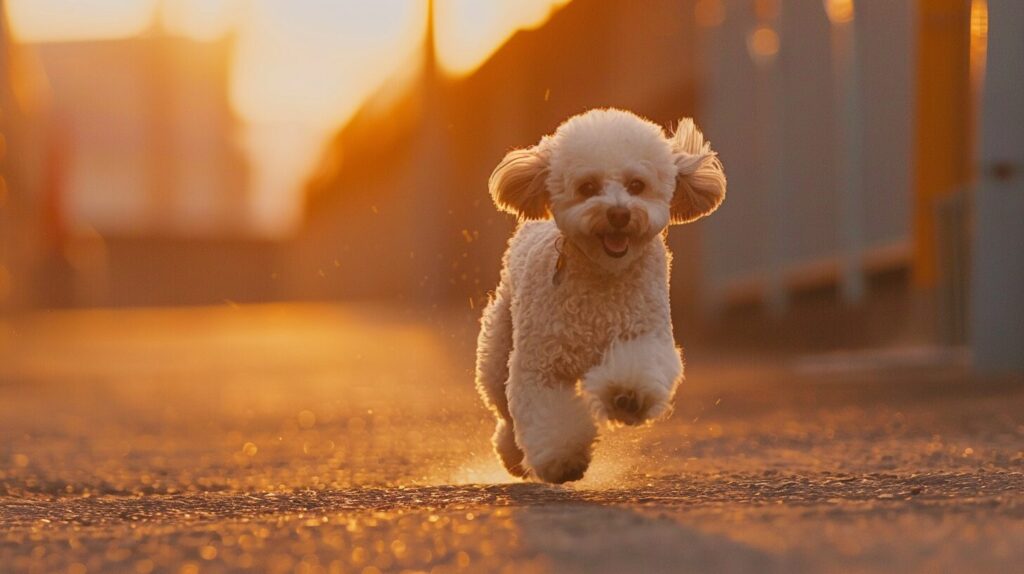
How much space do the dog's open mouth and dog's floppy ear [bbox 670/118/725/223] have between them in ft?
1.07

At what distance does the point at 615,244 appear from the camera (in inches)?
166

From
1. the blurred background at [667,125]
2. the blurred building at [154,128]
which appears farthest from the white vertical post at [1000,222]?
the blurred building at [154,128]

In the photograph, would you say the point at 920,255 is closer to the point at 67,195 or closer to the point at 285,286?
the point at 67,195

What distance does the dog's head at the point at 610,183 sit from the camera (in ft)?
13.7

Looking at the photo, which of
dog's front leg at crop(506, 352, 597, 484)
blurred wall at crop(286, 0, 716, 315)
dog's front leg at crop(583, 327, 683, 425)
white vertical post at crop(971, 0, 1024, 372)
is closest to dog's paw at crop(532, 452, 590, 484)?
dog's front leg at crop(506, 352, 597, 484)

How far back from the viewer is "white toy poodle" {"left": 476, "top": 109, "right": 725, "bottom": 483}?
4.14m

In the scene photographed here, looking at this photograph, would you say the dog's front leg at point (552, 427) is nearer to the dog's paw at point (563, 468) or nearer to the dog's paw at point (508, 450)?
the dog's paw at point (563, 468)

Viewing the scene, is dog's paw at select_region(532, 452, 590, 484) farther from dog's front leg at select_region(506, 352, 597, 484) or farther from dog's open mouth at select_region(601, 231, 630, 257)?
dog's open mouth at select_region(601, 231, 630, 257)

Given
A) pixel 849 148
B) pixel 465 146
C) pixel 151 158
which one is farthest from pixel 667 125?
pixel 151 158

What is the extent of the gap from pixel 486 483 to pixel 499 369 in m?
0.42

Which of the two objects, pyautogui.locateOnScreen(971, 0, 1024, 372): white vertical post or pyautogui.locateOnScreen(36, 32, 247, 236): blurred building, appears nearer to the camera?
pyautogui.locateOnScreen(971, 0, 1024, 372): white vertical post

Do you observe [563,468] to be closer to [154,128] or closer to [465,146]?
[465,146]

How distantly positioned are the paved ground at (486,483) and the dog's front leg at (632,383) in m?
0.21

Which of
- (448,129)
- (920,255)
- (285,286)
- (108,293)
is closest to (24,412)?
(920,255)
